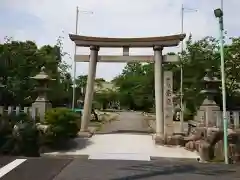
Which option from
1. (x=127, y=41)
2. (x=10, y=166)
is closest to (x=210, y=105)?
(x=127, y=41)

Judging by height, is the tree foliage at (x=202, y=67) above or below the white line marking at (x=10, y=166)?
above

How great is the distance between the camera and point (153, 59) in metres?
22.4

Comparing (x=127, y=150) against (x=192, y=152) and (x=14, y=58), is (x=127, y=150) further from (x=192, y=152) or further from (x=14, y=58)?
(x=14, y=58)

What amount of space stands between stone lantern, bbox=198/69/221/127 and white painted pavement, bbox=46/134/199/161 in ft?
7.55

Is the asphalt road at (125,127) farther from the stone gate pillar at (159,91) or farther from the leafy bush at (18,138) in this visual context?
the leafy bush at (18,138)

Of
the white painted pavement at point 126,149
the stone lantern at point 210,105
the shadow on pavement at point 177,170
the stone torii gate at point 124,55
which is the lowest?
the white painted pavement at point 126,149

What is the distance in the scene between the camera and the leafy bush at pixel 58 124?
17.6m

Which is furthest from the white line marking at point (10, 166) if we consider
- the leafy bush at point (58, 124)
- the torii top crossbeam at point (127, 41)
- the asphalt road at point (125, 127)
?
the asphalt road at point (125, 127)

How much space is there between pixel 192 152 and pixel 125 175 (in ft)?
31.7

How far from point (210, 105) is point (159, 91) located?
296 cm

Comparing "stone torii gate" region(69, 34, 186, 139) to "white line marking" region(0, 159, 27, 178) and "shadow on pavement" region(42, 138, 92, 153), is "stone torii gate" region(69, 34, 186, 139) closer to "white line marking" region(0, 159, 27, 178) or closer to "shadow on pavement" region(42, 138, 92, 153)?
"shadow on pavement" region(42, 138, 92, 153)

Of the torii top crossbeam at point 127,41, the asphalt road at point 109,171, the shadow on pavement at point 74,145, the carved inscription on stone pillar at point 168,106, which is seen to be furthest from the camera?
the torii top crossbeam at point 127,41

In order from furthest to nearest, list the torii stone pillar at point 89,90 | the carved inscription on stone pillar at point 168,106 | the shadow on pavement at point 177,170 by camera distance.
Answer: the torii stone pillar at point 89,90, the carved inscription on stone pillar at point 168,106, the shadow on pavement at point 177,170

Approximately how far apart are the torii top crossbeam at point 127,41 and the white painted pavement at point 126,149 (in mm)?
5496
